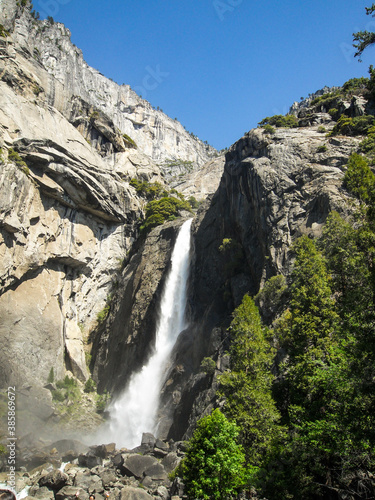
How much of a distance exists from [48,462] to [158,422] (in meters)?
9.60

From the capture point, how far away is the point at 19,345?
34.7 meters

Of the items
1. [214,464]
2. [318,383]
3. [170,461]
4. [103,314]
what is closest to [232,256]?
[170,461]

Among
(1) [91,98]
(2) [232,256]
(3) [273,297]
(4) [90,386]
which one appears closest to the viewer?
(3) [273,297]

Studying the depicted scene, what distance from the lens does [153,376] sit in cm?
3638

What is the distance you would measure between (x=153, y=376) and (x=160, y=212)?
25326mm

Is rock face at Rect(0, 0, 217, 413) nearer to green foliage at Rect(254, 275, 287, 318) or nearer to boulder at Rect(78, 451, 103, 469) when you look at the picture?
boulder at Rect(78, 451, 103, 469)

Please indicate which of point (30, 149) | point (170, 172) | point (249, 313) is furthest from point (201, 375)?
point (170, 172)

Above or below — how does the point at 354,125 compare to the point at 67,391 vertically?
above

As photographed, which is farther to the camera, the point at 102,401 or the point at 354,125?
the point at 102,401

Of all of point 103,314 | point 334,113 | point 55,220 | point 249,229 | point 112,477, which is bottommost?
point 112,477

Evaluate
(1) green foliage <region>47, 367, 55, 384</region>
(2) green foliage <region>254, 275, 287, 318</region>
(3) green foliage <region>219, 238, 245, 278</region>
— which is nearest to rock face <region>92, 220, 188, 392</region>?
(1) green foliage <region>47, 367, 55, 384</region>

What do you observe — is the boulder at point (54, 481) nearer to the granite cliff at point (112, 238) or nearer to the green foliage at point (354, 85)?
the granite cliff at point (112, 238)

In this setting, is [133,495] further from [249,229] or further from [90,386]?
[249,229]

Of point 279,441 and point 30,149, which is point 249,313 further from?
point 30,149
